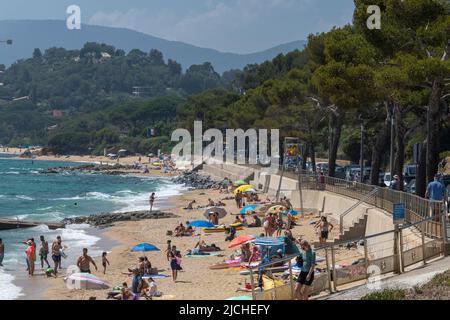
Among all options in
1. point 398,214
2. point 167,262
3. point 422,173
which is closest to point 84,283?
point 167,262

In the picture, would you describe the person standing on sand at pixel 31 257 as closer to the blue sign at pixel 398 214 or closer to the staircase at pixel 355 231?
the staircase at pixel 355 231

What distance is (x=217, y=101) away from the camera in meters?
102

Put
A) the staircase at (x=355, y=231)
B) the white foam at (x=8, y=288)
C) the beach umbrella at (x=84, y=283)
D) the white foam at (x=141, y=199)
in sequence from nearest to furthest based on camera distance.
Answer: the beach umbrella at (x=84, y=283) → the white foam at (x=8, y=288) → the staircase at (x=355, y=231) → the white foam at (x=141, y=199)

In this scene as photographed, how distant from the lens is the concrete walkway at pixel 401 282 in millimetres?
12493

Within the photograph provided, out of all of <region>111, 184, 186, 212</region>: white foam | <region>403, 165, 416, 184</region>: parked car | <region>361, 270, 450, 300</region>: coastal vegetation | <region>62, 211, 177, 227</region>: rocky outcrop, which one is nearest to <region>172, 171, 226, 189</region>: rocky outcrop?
<region>111, 184, 186, 212</region>: white foam

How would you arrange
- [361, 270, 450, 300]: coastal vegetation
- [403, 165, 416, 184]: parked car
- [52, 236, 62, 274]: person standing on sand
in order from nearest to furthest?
[361, 270, 450, 300]: coastal vegetation → [52, 236, 62, 274]: person standing on sand → [403, 165, 416, 184]: parked car

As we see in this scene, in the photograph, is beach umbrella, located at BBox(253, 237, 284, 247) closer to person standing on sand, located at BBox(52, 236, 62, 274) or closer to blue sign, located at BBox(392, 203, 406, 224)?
blue sign, located at BBox(392, 203, 406, 224)

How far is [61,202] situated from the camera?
60875 mm

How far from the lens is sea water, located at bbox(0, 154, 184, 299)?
3095 cm

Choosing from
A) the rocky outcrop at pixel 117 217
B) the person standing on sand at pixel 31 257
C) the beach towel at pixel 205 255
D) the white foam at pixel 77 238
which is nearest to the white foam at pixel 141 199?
the rocky outcrop at pixel 117 217

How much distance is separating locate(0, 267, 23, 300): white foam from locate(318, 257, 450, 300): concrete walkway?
11.4 m
